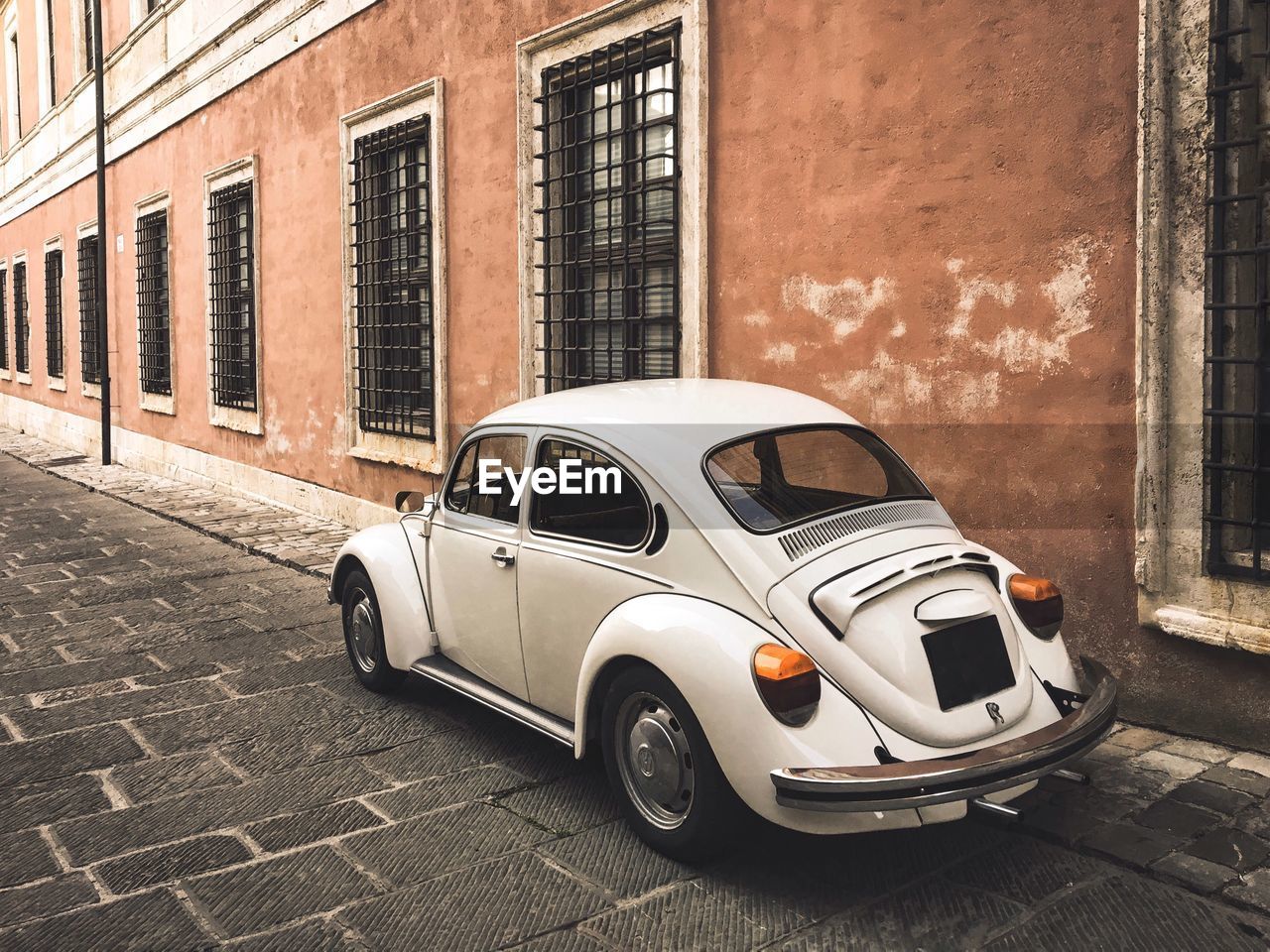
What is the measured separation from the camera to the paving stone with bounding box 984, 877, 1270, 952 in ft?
9.56

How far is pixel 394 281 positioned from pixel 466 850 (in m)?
6.93

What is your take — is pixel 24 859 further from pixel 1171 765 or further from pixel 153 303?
pixel 153 303

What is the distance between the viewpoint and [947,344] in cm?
519

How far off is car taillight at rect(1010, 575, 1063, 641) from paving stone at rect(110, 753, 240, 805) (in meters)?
2.91

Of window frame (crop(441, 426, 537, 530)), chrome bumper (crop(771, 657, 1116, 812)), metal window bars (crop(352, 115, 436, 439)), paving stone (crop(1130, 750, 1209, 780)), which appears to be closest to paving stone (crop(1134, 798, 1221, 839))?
paving stone (crop(1130, 750, 1209, 780))

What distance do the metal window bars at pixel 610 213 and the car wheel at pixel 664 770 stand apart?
356 cm

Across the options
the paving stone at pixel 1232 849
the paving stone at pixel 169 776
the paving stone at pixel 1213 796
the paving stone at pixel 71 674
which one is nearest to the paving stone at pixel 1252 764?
the paving stone at pixel 1213 796

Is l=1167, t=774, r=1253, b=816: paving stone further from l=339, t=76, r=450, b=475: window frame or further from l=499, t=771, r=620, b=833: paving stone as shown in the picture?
l=339, t=76, r=450, b=475: window frame

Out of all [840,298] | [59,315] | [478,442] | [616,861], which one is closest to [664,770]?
[616,861]

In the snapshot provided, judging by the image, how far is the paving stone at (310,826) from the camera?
3629mm

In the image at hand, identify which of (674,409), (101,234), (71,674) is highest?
(101,234)

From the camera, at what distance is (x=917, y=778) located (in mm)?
2932

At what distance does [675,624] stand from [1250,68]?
3.08 m

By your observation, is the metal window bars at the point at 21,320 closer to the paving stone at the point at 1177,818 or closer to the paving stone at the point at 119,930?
the paving stone at the point at 119,930
